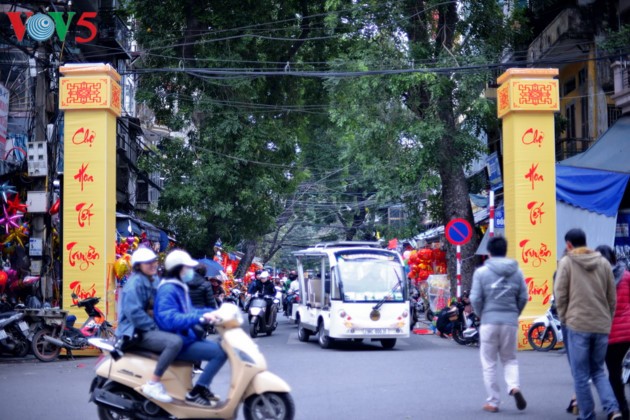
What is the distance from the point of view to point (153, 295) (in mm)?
8852

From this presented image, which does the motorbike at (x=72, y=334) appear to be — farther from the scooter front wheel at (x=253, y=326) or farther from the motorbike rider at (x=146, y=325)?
the motorbike rider at (x=146, y=325)

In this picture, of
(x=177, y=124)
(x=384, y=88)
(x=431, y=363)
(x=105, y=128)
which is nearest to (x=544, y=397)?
(x=431, y=363)

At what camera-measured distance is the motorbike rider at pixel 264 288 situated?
2448 cm

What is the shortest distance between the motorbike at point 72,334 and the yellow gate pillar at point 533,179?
898 centimetres

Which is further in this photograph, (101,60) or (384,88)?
(101,60)

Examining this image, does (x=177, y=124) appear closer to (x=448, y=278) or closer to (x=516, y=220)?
(x=448, y=278)

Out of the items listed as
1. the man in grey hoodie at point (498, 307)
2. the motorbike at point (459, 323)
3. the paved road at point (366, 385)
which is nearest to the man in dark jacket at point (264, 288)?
the paved road at point (366, 385)

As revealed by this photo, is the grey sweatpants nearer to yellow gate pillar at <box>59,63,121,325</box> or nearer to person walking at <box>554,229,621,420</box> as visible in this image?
person walking at <box>554,229,621,420</box>

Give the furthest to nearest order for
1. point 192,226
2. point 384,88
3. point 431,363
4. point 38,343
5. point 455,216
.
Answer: point 192,226, point 455,216, point 384,88, point 38,343, point 431,363

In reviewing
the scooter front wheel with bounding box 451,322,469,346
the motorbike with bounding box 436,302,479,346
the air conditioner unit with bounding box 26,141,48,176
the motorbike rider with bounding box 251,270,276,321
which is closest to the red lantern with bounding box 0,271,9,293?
the air conditioner unit with bounding box 26,141,48,176

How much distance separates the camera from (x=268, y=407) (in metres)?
8.29

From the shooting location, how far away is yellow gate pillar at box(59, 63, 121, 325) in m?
18.8

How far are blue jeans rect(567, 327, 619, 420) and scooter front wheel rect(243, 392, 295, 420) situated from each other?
109 inches

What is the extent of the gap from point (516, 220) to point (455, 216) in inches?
251
